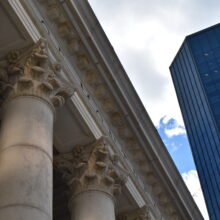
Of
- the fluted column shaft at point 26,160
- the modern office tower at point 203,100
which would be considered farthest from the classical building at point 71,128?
the modern office tower at point 203,100

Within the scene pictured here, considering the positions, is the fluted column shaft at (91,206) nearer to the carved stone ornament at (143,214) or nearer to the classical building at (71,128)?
the classical building at (71,128)

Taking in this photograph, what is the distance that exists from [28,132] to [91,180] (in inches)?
205

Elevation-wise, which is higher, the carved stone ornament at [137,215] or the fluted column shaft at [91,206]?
the carved stone ornament at [137,215]

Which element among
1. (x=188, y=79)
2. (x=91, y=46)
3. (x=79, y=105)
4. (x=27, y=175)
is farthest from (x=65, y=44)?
(x=188, y=79)

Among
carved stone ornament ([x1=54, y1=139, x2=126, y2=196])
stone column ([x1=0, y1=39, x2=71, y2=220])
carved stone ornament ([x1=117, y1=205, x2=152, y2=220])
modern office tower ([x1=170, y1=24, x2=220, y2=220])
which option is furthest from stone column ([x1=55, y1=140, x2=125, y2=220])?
modern office tower ([x1=170, y1=24, x2=220, y2=220])

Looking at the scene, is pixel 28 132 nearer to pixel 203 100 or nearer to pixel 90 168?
pixel 90 168

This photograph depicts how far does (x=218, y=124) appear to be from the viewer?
12412 centimetres

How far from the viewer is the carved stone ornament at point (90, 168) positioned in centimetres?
1867

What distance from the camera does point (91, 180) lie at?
1866 centimetres

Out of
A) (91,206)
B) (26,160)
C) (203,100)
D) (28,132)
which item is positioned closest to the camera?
(26,160)

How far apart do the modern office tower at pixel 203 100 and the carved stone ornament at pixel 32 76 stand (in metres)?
104

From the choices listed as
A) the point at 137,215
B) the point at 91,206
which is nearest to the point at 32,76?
the point at 91,206

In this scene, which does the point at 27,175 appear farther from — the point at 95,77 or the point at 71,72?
the point at 95,77

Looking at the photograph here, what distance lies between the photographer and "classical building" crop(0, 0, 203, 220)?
44.7 feet
